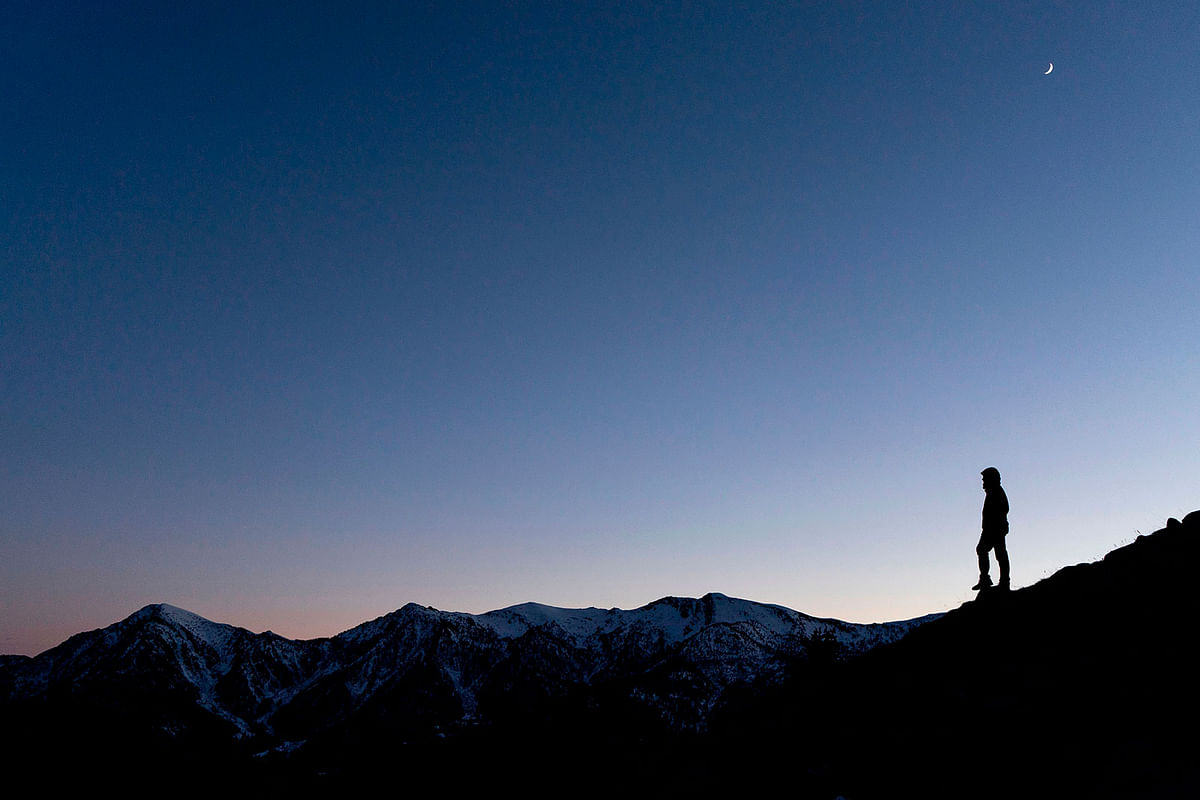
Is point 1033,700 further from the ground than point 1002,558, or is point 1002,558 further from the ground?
point 1002,558

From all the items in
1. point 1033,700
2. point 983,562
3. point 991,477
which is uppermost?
point 991,477

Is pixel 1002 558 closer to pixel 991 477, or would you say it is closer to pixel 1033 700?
pixel 991 477

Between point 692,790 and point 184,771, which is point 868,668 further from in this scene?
point 184,771

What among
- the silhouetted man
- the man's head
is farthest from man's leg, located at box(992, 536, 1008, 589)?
the man's head

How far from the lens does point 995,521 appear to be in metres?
23.1

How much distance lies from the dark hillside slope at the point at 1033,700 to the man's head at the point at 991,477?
132 inches

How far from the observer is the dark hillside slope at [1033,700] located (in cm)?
1290

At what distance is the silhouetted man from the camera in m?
23.1

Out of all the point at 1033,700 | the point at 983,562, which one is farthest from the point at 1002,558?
the point at 1033,700

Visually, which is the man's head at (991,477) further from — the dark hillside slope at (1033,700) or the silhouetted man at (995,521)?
the dark hillside slope at (1033,700)

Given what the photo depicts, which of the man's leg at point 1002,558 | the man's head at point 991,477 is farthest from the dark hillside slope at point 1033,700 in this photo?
the man's head at point 991,477

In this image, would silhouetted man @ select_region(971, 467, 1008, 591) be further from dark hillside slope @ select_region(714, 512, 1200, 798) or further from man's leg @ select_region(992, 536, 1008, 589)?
dark hillside slope @ select_region(714, 512, 1200, 798)

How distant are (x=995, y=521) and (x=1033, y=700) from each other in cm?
879

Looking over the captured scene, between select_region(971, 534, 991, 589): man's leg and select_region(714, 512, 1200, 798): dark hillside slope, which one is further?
select_region(971, 534, 991, 589): man's leg
